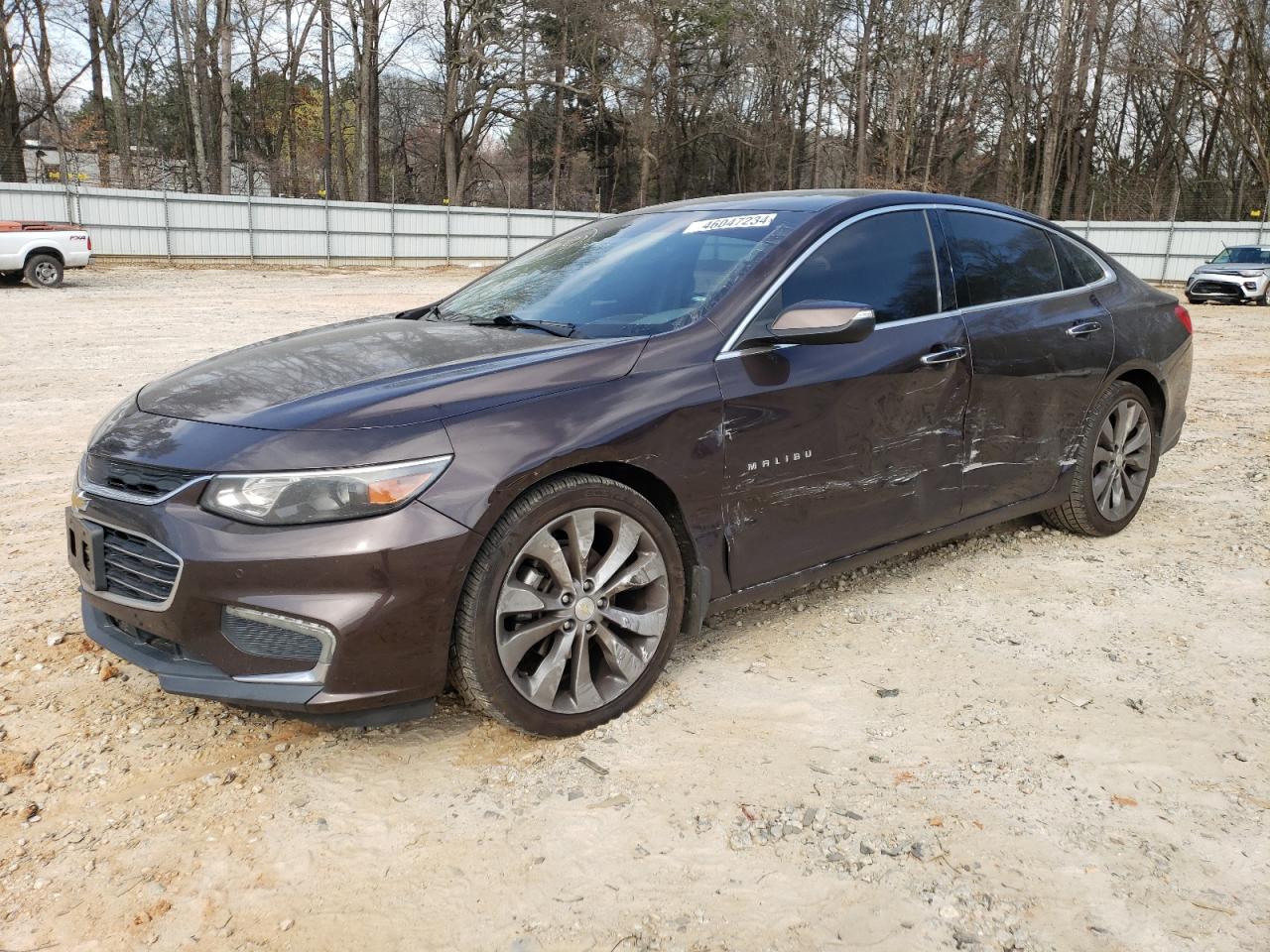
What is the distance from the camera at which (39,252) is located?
19594mm

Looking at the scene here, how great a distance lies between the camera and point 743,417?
341cm

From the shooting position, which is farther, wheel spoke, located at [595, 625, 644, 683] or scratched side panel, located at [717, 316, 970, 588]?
scratched side panel, located at [717, 316, 970, 588]

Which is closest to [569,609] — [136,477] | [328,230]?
[136,477]

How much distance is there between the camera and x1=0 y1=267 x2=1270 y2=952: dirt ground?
236cm

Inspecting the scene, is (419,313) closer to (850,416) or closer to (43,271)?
(850,416)

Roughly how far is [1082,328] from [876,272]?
53.0 inches

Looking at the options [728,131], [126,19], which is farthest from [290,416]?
[728,131]

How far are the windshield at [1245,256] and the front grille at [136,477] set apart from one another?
2729cm

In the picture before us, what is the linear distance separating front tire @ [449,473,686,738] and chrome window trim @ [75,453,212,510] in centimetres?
77

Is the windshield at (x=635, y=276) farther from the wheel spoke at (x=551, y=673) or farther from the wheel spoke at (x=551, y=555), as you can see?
the wheel spoke at (x=551, y=673)

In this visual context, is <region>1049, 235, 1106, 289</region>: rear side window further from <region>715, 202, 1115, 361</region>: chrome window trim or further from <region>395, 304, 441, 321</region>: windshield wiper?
<region>395, 304, 441, 321</region>: windshield wiper

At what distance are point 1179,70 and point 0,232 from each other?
38909mm

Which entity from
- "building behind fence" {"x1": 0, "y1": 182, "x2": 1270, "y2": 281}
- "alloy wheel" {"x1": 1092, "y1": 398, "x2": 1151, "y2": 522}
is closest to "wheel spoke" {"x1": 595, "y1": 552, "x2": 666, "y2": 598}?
"alloy wheel" {"x1": 1092, "y1": 398, "x2": 1151, "y2": 522}

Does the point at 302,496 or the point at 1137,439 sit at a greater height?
the point at 302,496
